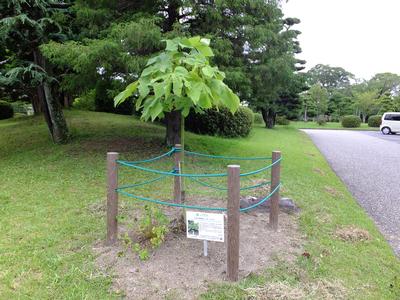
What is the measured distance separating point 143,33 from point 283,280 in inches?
172

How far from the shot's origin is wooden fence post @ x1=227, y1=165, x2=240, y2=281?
107 inches

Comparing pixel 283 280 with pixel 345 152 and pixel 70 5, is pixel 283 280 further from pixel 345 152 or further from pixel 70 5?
pixel 345 152

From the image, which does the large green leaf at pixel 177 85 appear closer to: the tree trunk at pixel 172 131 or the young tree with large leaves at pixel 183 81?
the young tree with large leaves at pixel 183 81

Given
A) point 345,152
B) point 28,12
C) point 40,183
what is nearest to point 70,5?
point 28,12

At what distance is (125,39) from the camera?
5.75 metres

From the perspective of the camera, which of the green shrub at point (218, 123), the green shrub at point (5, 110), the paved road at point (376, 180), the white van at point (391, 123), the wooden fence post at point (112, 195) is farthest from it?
the white van at point (391, 123)

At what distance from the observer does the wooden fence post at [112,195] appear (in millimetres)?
3260

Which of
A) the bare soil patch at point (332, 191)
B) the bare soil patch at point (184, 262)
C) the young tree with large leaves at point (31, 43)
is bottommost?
the bare soil patch at point (332, 191)

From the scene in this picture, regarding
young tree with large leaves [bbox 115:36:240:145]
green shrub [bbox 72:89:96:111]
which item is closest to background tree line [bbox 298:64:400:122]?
green shrub [bbox 72:89:96:111]

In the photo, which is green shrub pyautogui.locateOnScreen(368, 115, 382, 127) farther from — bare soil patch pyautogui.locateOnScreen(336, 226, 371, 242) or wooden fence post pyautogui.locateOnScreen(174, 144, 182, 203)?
wooden fence post pyautogui.locateOnScreen(174, 144, 182, 203)

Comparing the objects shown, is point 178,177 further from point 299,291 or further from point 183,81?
point 299,291

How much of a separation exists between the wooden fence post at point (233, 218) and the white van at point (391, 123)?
23009mm

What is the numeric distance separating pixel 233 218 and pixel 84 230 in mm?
1900

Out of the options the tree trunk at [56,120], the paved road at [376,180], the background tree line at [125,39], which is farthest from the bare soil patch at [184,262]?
the tree trunk at [56,120]
